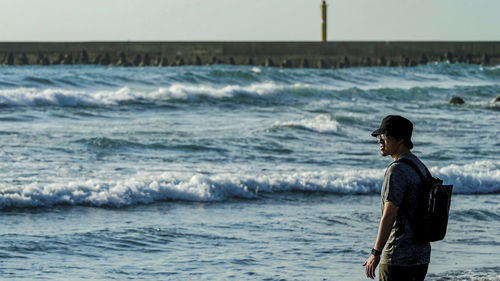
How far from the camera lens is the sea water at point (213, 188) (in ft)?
26.2

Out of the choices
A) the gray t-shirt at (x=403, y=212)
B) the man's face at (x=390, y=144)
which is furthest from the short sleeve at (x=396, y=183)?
the man's face at (x=390, y=144)

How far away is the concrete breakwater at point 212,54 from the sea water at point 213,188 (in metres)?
31.4

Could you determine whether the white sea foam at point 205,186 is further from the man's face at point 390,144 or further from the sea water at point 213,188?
the man's face at point 390,144

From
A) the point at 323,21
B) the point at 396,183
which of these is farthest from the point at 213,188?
the point at 323,21

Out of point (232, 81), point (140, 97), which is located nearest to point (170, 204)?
point (140, 97)

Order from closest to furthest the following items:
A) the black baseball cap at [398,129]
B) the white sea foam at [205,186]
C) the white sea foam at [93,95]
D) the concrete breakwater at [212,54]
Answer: the black baseball cap at [398,129] < the white sea foam at [205,186] < the white sea foam at [93,95] < the concrete breakwater at [212,54]

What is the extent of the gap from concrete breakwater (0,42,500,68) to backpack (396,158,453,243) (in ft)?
174

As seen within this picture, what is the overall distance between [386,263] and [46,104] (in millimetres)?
21423

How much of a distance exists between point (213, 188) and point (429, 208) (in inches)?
296

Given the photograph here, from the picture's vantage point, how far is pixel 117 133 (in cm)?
1816

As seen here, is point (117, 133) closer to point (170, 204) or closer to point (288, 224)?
point (170, 204)

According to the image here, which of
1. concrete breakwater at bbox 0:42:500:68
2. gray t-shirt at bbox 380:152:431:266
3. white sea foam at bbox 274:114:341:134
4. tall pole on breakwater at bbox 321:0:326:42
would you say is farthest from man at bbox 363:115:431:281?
concrete breakwater at bbox 0:42:500:68

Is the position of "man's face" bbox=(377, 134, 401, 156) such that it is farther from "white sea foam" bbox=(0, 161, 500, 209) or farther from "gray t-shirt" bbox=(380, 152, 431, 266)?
"white sea foam" bbox=(0, 161, 500, 209)

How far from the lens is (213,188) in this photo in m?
11.9
